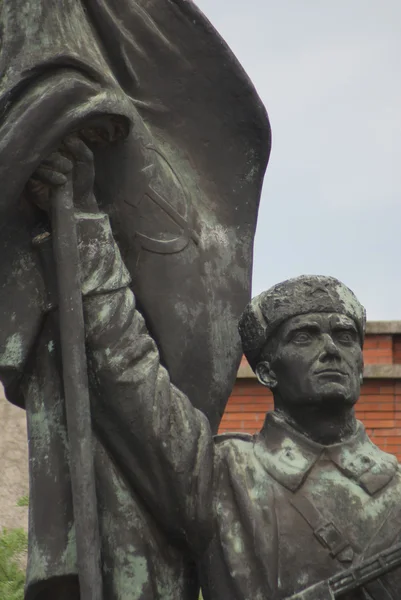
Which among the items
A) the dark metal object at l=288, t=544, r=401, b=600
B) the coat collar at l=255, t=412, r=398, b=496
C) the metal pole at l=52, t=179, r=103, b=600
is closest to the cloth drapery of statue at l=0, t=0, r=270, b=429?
the metal pole at l=52, t=179, r=103, b=600

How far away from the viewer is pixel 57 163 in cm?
551

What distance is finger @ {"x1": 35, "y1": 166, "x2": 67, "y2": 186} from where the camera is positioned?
18.0ft

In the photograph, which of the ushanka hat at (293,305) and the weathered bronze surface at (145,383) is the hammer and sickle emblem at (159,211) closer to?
the weathered bronze surface at (145,383)

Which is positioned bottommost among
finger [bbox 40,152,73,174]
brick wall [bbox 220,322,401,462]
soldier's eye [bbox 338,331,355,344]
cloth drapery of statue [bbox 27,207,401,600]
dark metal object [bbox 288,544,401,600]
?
brick wall [bbox 220,322,401,462]

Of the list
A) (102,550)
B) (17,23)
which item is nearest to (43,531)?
(102,550)

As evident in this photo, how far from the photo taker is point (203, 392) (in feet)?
19.1

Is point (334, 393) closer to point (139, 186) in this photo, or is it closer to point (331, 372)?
point (331, 372)

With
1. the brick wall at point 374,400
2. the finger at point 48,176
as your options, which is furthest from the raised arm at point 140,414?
the brick wall at point 374,400

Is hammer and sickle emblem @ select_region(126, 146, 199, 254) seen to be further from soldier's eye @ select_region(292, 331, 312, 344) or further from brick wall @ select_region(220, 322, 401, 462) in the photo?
brick wall @ select_region(220, 322, 401, 462)

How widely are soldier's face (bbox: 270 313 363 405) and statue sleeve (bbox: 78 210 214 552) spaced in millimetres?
316

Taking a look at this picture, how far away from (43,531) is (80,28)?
1.60 metres

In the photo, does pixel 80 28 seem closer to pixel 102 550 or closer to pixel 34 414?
pixel 34 414

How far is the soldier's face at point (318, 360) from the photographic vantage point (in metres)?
5.52

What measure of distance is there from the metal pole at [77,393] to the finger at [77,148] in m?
0.11
